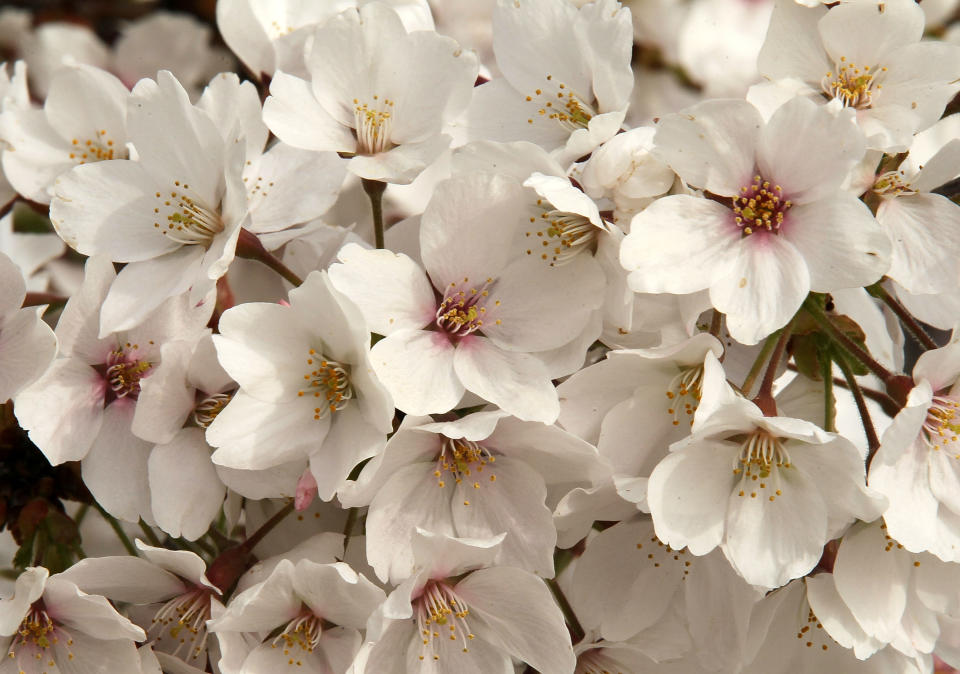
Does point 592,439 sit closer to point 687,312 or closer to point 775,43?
point 687,312

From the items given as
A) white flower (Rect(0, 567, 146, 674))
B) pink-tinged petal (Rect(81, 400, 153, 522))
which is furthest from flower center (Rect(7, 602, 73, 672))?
pink-tinged petal (Rect(81, 400, 153, 522))

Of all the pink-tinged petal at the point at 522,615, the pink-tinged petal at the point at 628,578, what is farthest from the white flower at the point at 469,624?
the pink-tinged petal at the point at 628,578

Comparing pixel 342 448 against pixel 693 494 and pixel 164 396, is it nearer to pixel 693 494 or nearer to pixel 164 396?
pixel 164 396

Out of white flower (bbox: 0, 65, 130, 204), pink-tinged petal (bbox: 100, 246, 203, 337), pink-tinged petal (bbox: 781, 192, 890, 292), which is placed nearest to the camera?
pink-tinged petal (bbox: 781, 192, 890, 292)

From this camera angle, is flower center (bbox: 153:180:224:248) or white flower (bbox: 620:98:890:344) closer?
white flower (bbox: 620:98:890:344)

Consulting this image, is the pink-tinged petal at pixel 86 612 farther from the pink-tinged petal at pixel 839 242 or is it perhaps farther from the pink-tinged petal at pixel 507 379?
the pink-tinged petal at pixel 839 242

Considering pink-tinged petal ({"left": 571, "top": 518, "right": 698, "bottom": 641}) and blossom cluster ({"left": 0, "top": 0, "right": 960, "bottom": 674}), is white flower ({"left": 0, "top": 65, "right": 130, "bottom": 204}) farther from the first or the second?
pink-tinged petal ({"left": 571, "top": 518, "right": 698, "bottom": 641})
